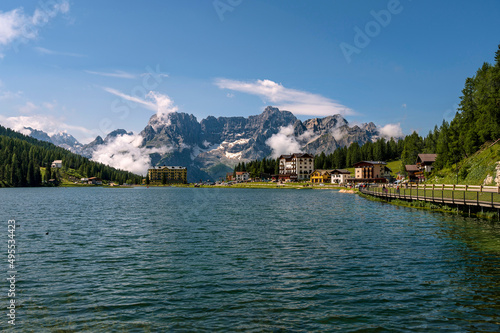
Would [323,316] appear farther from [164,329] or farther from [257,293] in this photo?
[164,329]

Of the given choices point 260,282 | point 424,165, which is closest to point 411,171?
point 424,165

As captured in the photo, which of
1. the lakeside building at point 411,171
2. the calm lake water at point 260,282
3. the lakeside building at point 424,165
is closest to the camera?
the calm lake water at point 260,282

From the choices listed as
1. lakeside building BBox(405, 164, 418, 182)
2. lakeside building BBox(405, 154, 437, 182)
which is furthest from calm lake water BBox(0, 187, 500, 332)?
lakeside building BBox(405, 164, 418, 182)

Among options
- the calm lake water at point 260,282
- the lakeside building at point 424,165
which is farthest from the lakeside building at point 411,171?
the calm lake water at point 260,282

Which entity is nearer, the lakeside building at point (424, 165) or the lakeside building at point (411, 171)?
the lakeside building at point (424, 165)

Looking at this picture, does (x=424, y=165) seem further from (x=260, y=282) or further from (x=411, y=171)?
(x=260, y=282)

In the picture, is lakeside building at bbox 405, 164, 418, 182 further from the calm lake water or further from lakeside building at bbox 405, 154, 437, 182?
the calm lake water

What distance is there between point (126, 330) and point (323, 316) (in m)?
9.00

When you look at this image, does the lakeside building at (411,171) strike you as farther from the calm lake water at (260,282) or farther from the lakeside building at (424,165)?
the calm lake water at (260,282)

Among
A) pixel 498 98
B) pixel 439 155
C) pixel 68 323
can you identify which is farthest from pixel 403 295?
pixel 439 155

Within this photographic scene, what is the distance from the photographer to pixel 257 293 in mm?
19531

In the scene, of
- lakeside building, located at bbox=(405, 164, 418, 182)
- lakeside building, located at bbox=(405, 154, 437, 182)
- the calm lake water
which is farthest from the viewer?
lakeside building, located at bbox=(405, 164, 418, 182)

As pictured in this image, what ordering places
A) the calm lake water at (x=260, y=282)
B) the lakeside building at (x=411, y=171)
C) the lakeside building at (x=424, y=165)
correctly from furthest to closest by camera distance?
the lakeside building at (x=411, y=171) → the lakeside building at (x=424, y=165) → the calm lake water at (x=260, y=282)

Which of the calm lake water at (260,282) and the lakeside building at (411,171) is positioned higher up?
the lakeside building at (411,171)
